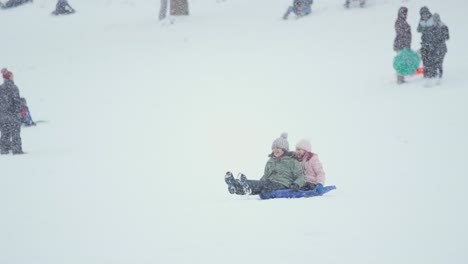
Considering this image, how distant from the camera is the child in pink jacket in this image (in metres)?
8.49

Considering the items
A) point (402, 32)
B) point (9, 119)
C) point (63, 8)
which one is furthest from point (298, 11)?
point (63, 8)

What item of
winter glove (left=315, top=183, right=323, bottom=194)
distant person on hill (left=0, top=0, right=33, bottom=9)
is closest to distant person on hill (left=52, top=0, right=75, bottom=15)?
distant person on hill (left=0, top=0, right=33, bottom=9)

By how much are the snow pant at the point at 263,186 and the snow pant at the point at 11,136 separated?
7370mm

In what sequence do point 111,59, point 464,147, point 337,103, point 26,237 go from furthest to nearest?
point 111,59 < point 337,103 < point 464,147 < point 26,237

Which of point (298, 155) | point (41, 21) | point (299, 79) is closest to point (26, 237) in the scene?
point (298, 155)

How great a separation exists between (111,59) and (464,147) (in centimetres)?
1667

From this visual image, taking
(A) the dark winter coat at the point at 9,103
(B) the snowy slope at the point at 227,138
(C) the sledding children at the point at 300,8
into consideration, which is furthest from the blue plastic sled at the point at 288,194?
(C) the sledding children at the point at 300,8

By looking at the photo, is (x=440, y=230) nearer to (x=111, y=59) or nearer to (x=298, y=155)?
(x=298, y=155)

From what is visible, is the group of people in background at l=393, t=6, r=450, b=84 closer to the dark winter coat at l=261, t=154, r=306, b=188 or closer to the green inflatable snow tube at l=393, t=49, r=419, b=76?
the green inflatable snow tube at l=393, t=49, r=419, b=76

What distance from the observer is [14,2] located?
1444 inches

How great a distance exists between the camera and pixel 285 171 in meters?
8.41

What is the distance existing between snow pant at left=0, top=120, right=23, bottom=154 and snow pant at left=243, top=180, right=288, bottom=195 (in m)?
7.37

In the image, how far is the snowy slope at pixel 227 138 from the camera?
219 inches

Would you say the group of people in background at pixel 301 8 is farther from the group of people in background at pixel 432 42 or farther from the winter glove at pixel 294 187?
the winter glove at pixel 294 187
